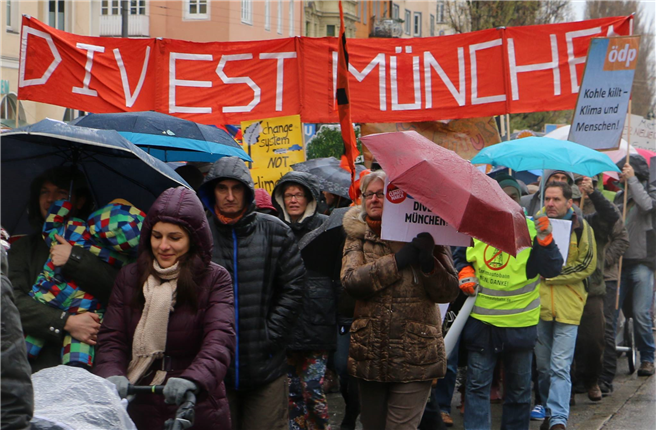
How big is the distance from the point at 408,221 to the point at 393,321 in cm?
59

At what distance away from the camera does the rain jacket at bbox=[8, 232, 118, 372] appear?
4223mm

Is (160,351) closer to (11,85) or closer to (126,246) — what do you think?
(126,246)

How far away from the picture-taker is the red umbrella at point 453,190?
4520 mm

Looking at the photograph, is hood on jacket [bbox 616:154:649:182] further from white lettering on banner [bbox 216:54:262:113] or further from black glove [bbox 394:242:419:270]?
black glove [bbox 394:242:419:270]

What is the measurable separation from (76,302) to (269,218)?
1.43m

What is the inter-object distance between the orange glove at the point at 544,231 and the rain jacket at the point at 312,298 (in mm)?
1541

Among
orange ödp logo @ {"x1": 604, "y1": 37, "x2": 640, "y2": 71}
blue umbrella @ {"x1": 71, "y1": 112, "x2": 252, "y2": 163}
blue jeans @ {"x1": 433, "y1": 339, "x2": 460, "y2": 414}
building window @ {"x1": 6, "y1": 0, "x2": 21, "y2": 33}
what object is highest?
building window @ {"x1": 6, "y1": 0, "x2": 21, "y2": 33}

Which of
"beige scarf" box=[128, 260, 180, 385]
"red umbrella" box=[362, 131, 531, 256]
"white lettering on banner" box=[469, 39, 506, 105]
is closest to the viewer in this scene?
"beige scarf" box=[128, 260, 180, 385]

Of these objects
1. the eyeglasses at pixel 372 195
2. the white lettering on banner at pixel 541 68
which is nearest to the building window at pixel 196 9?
the white lettering on banner at pixel 541 68

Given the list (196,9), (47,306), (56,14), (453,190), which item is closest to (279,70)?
(453,190)

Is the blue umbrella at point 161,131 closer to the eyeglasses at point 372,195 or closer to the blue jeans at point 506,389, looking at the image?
the eyeglasses at point 372,195

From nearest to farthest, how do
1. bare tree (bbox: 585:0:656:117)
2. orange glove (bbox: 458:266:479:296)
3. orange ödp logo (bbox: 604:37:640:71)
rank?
1. orange glove (bbox: 458:266:479:296)
2. orange ödp logo (bbox: 604:37:640:71)
3. bare tree (bbox: 585:0:656:117)

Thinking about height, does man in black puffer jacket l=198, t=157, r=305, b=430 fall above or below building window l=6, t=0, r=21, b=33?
below

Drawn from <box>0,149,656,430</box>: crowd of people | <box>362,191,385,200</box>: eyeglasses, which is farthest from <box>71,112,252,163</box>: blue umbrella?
<box>362,191,385,200</box>: eyeglasses
